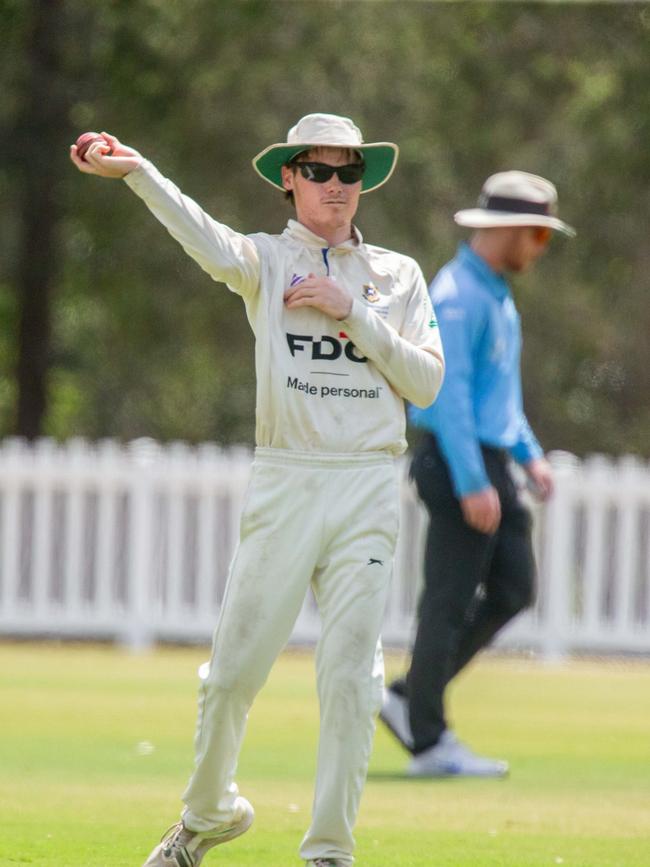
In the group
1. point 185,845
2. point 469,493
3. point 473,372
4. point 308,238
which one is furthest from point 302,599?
point 473,372

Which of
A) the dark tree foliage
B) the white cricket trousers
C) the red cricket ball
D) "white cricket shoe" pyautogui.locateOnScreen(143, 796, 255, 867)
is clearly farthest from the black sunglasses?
the dark tree foliage

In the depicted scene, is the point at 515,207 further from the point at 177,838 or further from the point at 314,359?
the point at 177,838

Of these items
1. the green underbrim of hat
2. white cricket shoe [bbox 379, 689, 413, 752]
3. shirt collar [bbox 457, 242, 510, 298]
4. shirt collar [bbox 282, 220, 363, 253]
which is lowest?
white cricket shoe [bbox 379, 689, 413, 752]

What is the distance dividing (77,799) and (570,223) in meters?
14.8

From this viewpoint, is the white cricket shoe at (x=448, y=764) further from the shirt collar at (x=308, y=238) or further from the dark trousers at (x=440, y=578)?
the shirt collar at (x=308, y=238)

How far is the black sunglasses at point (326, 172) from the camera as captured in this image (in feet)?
17.4

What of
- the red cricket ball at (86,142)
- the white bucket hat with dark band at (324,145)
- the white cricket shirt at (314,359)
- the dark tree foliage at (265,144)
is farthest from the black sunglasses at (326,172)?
the dark tree foliage at (265,144)

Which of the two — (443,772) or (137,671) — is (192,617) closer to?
(137,671)

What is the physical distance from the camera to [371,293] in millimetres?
5273

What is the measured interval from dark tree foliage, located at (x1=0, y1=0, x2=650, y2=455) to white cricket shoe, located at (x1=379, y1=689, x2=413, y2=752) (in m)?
10.5

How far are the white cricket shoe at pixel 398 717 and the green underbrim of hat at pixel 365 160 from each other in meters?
2.84

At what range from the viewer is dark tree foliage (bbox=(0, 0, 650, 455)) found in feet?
58.3

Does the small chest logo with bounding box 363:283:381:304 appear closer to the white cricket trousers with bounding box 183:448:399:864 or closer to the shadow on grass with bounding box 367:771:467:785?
the white cricket trousers with bounding box 183:448:399:864

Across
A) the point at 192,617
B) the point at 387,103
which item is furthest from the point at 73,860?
the point at 387,103
